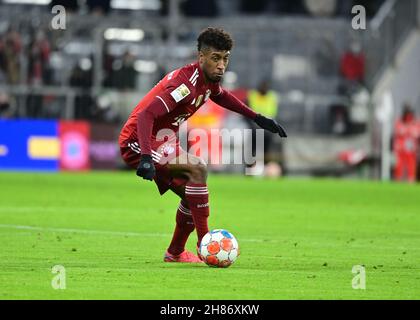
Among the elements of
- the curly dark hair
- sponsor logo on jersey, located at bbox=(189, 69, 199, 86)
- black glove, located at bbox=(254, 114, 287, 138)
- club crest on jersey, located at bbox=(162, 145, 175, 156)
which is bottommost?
club crest on jersey, located at bbox=(162, 145, 175, 156)

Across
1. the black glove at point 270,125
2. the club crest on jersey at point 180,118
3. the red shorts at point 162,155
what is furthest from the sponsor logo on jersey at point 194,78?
the black glove at point 270,125

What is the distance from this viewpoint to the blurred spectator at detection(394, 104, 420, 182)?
2861 cm

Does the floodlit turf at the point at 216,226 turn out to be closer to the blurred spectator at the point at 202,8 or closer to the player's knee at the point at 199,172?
the player's knee at the point at 199,172

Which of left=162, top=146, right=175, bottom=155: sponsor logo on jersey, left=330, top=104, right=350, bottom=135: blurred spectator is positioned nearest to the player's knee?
left=162, top=146, right=175, bottom=155: sponsor logo on jersey

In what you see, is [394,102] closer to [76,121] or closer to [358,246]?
[76,121]

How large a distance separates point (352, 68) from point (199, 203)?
824 inches

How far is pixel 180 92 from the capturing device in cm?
1002

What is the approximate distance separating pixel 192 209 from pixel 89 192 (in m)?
10.8

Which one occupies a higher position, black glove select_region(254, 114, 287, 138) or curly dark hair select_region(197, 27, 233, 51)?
curly dark hair select_region(197, 27, 233, 51)

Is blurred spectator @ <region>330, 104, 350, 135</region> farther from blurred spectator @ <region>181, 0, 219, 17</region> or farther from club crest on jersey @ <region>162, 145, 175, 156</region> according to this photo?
club crest on jersey @ <region>162, 145, 175, 156</region>

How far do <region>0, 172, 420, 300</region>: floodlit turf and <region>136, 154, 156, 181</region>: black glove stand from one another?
0.82m

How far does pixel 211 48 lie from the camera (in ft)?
33.3

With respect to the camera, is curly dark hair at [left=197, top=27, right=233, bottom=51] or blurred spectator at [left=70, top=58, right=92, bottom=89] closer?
curly dark hair at [left=197, top=27, right=233, bottom=51]

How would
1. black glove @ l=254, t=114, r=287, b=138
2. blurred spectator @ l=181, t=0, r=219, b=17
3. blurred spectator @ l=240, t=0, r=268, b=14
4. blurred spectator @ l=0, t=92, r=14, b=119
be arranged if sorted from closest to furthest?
black glove @ l=254, t=114, r=287, b=138
blurred spectator @ l=0, t=92, r=14, b=119
blurred spectator @ l=181, t=0, r=219, b=17
blurred spectator @ l=240, t=0, r=268, b=14
